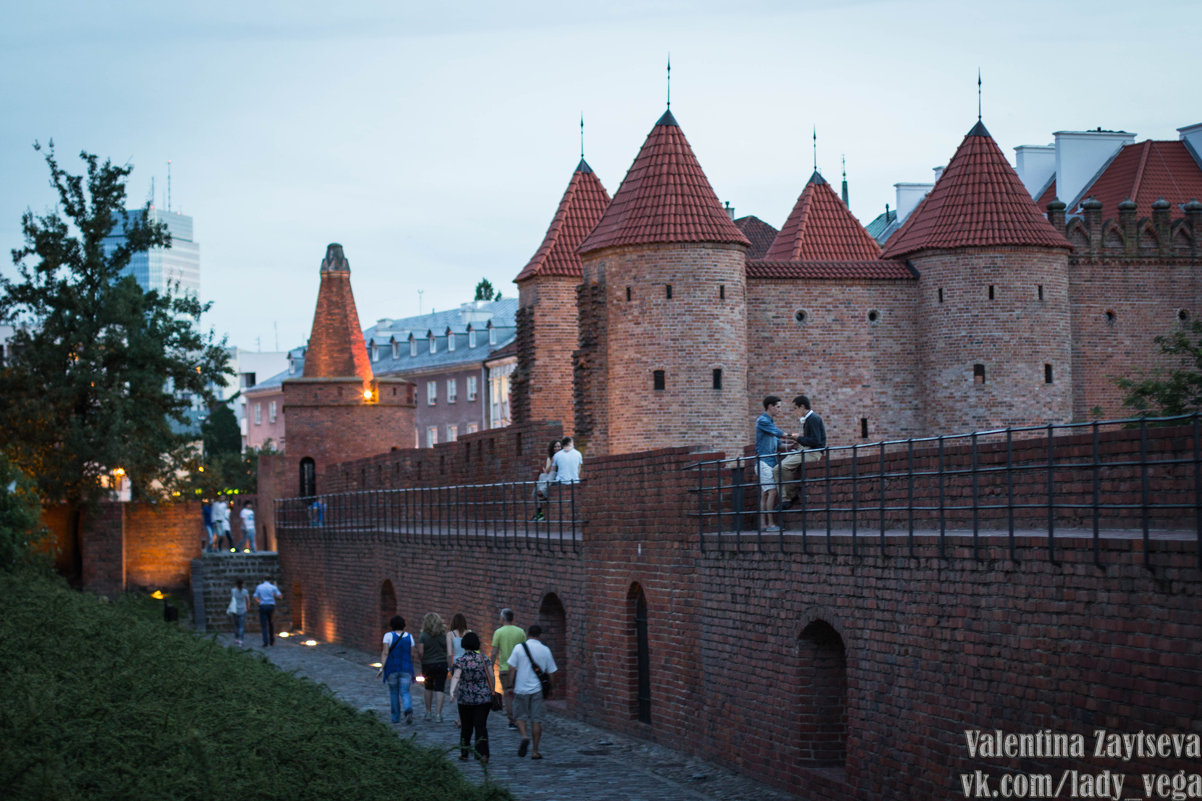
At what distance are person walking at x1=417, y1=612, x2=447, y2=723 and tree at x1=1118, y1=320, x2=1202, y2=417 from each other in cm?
1440

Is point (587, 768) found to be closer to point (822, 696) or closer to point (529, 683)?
point (529, 683)

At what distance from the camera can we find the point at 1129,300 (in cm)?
3753

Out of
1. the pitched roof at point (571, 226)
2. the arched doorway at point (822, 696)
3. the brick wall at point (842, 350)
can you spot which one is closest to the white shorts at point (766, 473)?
the arched doorway at point (822, 696)

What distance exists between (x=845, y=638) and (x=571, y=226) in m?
27.8

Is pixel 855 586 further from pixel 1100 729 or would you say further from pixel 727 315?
pixel 727 315

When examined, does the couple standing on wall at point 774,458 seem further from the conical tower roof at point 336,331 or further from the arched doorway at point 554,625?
the conical tower roof at point 336,331

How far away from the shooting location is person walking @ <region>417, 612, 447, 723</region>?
21.2 m

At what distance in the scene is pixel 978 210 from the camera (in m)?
35.6

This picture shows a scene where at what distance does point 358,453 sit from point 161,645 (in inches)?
1404

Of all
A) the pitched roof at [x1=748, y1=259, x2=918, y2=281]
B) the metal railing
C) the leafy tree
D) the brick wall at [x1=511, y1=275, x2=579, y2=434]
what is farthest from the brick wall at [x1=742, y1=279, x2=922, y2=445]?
the metal railing

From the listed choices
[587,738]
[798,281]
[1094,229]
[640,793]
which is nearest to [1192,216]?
[1094,229]

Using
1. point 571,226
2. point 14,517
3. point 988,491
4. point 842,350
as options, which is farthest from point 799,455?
point 571,226

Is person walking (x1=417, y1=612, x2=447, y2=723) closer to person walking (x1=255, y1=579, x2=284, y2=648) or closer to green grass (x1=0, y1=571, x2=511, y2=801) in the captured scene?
green grass (x1=0, y1=571, x2=511, y2=801)

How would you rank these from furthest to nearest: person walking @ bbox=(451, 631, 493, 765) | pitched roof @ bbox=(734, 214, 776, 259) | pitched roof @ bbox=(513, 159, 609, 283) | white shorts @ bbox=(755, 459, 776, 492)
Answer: pitched roof @ bbox=(734, 214, 776, 259) < pitched roof @ bbox=(513, 159, 609, 283) < person walking @ bbox=(451, 631, 493, 765) < white shorts @ bbox=(755, 459, 776, 492)
